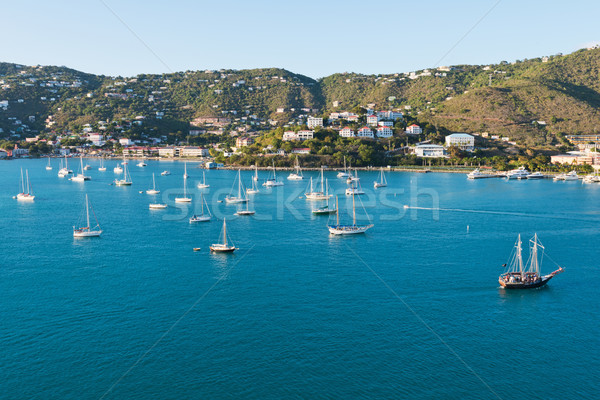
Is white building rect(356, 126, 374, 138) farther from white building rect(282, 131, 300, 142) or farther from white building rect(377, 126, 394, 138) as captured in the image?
white building rect(282, 131, 300, 142)

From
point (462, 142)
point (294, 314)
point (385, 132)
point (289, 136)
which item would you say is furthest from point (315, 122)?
point (294, 314)

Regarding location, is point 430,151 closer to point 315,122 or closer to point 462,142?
point 462,142

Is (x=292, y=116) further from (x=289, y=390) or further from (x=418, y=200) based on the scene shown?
(x=289, y=390)

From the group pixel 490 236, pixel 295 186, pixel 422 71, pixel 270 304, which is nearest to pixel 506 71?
pixel 422 71

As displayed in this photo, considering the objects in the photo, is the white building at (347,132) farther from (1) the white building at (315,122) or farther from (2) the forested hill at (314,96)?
(2) the forested hill at (314,96)

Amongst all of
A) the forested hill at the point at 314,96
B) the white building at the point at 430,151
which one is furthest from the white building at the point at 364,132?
the forested hill at the point at 314,96

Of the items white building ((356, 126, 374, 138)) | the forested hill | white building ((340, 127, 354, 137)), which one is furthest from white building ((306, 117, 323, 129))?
the forested hill
